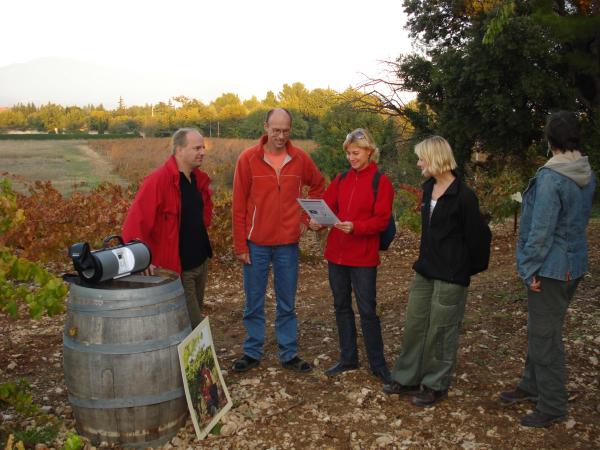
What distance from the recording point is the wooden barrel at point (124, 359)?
3.25m

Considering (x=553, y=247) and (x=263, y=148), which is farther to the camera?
(x=263, y=148)

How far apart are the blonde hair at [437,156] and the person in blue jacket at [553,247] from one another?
0.50 metres

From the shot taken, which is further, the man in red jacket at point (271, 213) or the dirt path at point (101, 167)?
the dirt path at point (101, 167)

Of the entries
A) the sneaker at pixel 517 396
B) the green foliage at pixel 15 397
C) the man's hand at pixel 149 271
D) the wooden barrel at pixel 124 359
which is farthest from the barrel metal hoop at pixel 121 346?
the sneaker at pixel 517 396

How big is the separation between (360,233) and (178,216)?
1233 mm

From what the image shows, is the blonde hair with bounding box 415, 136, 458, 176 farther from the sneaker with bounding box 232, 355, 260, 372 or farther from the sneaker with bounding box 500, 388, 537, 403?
the sneaker with bounding box 232, 355, 260, 372

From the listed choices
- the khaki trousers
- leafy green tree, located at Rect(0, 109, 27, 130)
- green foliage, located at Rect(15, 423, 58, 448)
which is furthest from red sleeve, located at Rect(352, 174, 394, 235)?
leafy green tree, located at Rect(0, 109, 27, 130)

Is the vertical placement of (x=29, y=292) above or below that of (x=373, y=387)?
above

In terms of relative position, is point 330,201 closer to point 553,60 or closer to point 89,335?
point 89,335

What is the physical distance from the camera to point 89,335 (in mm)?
3268

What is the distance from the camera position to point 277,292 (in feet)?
15.2

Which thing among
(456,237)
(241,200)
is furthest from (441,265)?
(241,200)

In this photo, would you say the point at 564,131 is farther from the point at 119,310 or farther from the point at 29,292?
the point at 29,292

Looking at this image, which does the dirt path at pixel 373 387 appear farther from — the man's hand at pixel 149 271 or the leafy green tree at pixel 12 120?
the leafy green tree at pixel 12 120
